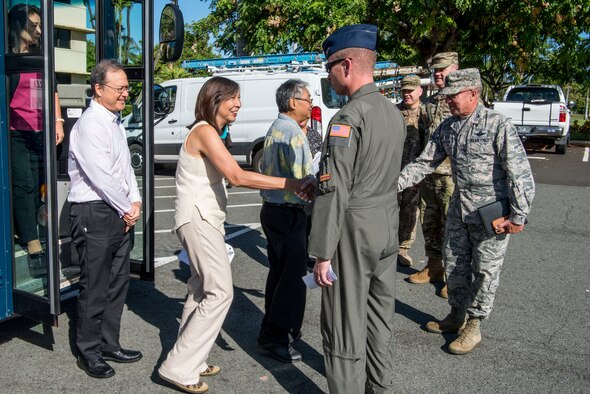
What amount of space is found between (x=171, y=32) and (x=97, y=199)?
5.15 ft

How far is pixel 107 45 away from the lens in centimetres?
510

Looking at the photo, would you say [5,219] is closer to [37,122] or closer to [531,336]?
[37,122]

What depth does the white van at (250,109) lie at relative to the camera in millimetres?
11633

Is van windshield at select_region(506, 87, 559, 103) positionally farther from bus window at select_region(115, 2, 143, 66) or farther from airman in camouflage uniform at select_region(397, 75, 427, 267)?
bus window at select_region(115, 2, 143, 66)

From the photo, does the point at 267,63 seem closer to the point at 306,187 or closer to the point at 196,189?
the point at 196,189

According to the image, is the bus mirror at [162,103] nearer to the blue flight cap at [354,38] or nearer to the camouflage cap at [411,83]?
the camouflage cap at [411,83]

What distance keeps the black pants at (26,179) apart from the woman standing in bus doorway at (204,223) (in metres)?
0.97

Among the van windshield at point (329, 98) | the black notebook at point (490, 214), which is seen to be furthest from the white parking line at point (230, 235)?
the van windshield at point (329, 98)

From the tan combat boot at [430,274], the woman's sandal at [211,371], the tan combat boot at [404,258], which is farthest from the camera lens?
the tan combat boot at [404,258]

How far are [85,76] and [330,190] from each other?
392cm

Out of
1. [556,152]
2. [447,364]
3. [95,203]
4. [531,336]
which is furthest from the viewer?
[556,152]

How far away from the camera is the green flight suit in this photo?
9.68 feet

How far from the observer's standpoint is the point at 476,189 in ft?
13.8

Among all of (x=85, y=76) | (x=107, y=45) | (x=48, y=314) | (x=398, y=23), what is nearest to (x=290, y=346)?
(x=48, y=314)
